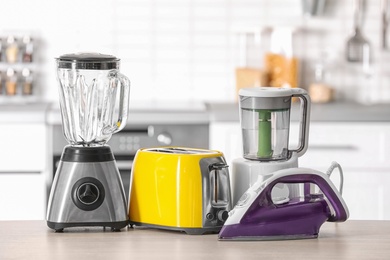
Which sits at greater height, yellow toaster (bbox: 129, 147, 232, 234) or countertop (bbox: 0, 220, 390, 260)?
yellow toaster (bbox: 129, 147, 232, 234)

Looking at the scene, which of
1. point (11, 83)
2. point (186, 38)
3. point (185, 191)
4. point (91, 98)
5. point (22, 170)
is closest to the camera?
point (185, 191)

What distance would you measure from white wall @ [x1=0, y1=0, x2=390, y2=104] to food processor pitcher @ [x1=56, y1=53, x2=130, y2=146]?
2242 millimetres

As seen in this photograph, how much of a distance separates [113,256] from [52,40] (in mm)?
2755

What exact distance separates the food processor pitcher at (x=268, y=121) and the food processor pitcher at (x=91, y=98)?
0.30 m

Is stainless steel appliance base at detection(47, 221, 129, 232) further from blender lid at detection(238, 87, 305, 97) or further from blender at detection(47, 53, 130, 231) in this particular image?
blender lid at detection(238, 87, 305, 97)

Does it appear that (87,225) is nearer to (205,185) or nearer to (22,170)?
(205,185)

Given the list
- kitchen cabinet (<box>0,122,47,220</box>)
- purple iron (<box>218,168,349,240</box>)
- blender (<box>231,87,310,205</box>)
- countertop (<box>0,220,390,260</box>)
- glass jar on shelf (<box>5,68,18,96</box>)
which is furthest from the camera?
glass jar on shelf (<box>5,68,18,96</box>)

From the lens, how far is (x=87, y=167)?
2150 mm

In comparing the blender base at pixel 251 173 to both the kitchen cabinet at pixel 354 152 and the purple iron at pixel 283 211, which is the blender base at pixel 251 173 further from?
the kitchen cabinet at pixel 354 152

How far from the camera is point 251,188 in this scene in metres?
2.09

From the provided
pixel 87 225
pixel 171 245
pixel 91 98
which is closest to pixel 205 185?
pixel 171 245

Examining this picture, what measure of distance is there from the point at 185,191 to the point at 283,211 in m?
0.23

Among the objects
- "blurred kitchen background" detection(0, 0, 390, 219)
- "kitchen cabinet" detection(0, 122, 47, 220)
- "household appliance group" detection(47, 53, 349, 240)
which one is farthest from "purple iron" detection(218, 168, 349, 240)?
"blurred kitchen background" detection(0, 0, 390, 219)

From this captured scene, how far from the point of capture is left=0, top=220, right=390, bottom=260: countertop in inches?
75.6
